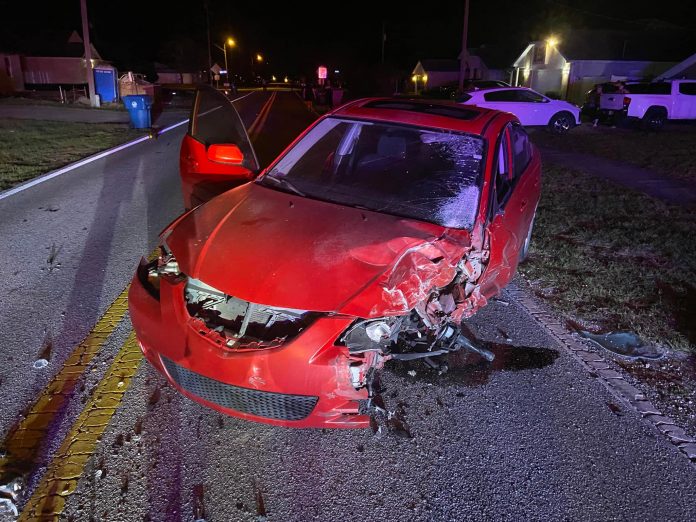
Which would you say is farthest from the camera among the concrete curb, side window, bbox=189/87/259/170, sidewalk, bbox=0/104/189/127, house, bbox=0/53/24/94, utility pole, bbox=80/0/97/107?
house, bbox=0/53/24/94

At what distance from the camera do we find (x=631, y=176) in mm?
10938

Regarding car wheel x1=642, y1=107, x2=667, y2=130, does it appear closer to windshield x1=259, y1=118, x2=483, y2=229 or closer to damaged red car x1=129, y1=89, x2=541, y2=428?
damaged red car x1=129, y1=89, x2=541, y2=428

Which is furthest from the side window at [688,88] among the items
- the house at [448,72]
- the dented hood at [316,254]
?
the house at [448,72]

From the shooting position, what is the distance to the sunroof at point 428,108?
14.3 feet

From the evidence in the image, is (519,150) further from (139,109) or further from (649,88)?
(649,88)

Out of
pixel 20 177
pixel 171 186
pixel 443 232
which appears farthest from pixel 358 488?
pixel 20 177

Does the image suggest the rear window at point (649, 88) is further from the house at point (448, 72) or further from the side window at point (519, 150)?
the house at point (448, 72)

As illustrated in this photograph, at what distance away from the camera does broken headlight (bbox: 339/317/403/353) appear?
271cm

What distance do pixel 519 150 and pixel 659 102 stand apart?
17.7 m

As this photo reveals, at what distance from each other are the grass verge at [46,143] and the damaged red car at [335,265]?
678 centimetres

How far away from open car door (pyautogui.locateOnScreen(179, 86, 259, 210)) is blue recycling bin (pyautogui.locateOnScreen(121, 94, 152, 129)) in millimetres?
12730

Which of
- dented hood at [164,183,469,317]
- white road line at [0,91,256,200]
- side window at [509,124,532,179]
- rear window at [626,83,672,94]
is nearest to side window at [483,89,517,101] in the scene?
rear window at [626,83,672,94]

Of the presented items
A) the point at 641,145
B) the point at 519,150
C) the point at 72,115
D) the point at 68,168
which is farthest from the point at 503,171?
the point at 72,115

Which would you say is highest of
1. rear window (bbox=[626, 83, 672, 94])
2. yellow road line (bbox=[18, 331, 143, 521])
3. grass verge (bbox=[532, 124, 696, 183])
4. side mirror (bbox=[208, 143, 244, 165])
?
rear window (bbox=[626, 83, 672, 94])
